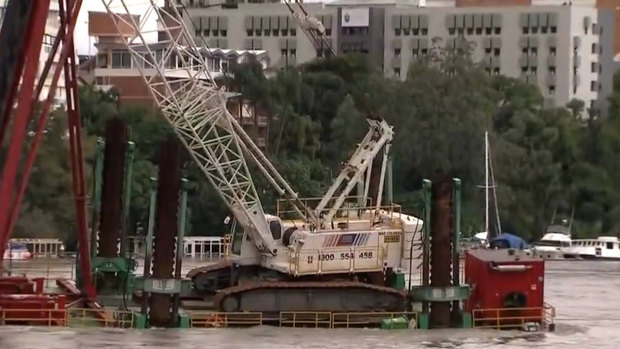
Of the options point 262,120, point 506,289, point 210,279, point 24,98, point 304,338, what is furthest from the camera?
point 262,120

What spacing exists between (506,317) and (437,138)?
59640 mm

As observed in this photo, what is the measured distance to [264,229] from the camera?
54.7 meters

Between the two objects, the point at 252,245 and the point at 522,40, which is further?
the point at 522,40

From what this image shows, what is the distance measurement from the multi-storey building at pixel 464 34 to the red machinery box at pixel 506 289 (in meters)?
96.2

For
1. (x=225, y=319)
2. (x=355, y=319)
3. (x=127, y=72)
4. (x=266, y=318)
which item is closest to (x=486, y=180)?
(x=127, y=72)

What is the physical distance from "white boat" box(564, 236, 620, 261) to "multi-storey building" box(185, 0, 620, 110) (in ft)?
132

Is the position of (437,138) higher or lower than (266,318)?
higher

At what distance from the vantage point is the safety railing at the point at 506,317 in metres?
49.7

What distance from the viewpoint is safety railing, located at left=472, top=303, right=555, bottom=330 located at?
49.7 m

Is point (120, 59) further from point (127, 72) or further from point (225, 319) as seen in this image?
point (225, 319)

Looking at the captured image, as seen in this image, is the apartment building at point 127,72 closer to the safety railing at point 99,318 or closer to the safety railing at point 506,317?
the safety railing at point 99,318

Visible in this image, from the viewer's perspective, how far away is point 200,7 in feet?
518

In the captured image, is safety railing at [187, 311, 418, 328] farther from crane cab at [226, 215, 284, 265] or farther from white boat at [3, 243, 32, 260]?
white boat at [3, 243, 32, 260]

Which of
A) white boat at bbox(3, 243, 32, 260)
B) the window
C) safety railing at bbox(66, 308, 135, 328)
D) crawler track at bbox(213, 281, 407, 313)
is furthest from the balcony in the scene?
safety railing at bbox(66, 308, 135, 328)
